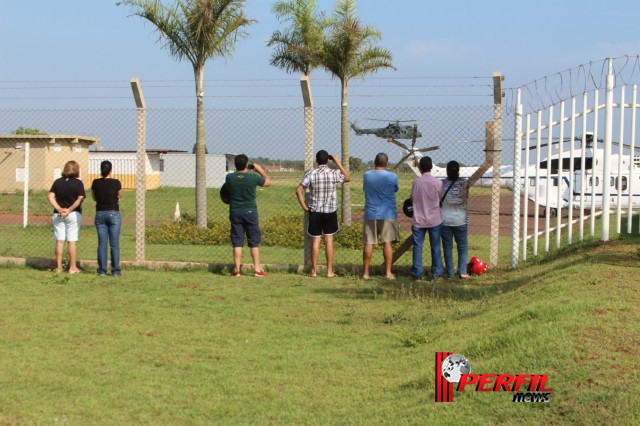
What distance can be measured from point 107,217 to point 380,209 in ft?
12.1

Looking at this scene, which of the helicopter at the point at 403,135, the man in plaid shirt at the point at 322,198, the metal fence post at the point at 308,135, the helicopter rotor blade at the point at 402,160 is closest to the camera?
the man in plaid shirt at the point at 322,198

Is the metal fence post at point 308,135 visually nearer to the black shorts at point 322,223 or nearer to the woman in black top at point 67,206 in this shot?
the black shorts at point 322,223

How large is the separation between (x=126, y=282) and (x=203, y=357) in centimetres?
422

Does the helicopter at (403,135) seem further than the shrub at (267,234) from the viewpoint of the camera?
No

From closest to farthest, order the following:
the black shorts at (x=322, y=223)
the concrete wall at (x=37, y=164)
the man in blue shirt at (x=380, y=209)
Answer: the man in blue shirt at (x=380, y=209)
the black shorts at (x=322, y=223)
the concrete wall at (x=37, y=164)

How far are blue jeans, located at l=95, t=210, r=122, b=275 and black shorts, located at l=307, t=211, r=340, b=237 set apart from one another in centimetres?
264

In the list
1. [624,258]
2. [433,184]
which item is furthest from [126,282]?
[624,258]

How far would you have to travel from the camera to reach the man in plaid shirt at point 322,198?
11023 mm

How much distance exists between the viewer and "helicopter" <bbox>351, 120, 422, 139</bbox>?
486 inches

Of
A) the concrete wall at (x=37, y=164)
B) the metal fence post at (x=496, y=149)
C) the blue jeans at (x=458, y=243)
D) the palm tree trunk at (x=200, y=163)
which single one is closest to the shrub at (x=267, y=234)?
the palm tree trunk at (x=200, y=163)

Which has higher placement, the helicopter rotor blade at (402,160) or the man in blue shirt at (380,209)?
the helicopter rotor blade at (402,160)

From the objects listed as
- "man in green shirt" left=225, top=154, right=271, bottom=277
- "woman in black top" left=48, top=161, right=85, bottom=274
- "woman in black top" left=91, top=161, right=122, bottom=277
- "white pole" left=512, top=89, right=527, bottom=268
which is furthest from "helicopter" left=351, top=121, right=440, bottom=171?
"woman in black top" left=48, top=161, right=85, bottom=274

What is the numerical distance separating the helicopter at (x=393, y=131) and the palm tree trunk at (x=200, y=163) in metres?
5.11

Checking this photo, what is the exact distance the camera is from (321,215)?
11.1 meters
